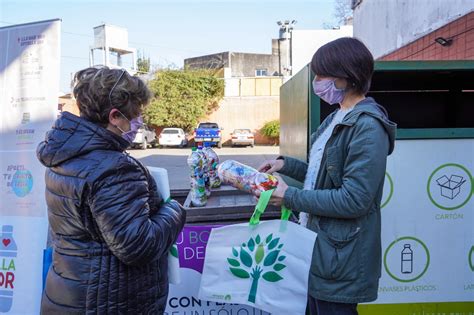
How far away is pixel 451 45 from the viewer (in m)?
6.06

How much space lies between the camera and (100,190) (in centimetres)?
146

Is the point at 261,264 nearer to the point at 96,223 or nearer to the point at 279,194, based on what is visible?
the point at 279,194

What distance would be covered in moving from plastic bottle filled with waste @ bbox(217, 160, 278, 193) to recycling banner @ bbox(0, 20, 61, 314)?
60.3 inches

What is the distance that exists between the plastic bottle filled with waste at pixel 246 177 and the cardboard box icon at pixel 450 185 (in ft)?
3.89

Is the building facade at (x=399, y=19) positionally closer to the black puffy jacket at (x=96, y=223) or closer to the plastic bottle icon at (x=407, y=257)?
the plastic bottle icon at (x=407, y=257)

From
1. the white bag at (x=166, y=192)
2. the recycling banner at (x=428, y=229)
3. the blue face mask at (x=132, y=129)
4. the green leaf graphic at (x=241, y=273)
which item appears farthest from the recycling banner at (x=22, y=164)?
the recycling banner at (x=428, y=229)

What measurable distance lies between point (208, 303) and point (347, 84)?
1.53 m

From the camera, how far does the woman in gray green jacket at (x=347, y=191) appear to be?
1589mm

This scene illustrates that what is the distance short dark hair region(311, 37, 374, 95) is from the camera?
1.65 meters

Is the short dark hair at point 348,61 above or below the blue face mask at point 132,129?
above

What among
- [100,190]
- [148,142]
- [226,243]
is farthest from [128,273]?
[148,142]

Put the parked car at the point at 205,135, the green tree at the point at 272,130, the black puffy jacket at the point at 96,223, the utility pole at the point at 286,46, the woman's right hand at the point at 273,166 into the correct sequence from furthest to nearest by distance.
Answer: the utility pole at the point at 286,46, the green tree at the point at 272,130, the parked car at the point at 205,135, the woman's right hand at the point at 273,166, the black puffy jacket at the point at 96,223

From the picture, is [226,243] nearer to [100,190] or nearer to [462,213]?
[100,190]

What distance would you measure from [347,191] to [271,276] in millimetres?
623
